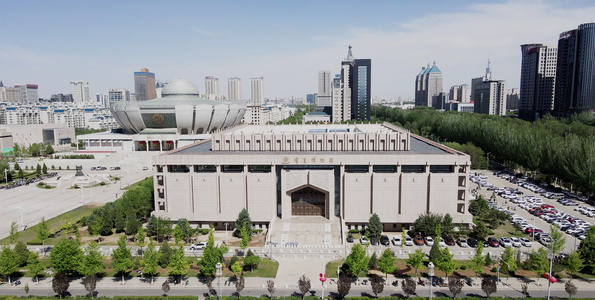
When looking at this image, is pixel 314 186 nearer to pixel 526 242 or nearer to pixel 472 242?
pixel 472 242

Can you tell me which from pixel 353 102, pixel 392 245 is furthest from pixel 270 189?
pixel 353 102

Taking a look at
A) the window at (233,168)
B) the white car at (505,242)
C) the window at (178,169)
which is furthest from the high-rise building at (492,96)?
the window at (178,169)

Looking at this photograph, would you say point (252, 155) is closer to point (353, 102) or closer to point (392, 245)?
point (392, 245)

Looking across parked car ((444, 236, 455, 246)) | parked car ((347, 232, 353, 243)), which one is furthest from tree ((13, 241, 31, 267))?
parked car ((444, 236, 455, 246))

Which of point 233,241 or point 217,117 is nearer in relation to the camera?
point 233,241

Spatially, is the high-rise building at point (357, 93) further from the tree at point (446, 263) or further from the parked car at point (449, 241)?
the tree at point (446, 263)

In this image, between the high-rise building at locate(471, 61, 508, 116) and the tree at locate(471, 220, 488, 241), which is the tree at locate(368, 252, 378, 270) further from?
the high-rise building at locate(471, 61, 508, 116)
